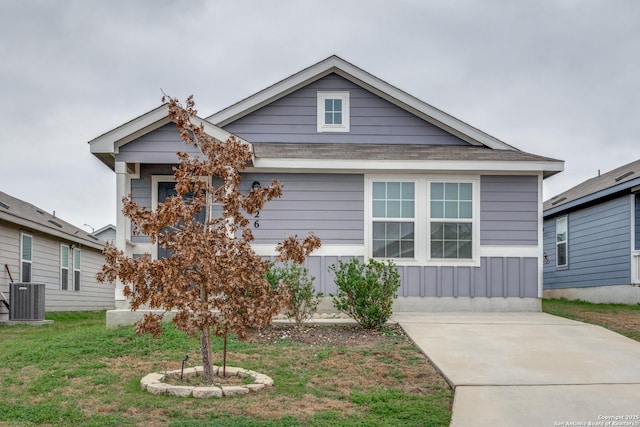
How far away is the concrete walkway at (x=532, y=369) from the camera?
A: 19.0 ft

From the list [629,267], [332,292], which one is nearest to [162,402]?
[332,292]

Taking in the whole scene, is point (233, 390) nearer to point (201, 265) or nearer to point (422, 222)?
point (201, 265)

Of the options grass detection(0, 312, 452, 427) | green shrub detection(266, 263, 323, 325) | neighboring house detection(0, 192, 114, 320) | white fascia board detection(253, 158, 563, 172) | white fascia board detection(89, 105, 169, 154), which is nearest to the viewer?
grass detection(0, 312, 452, 427)

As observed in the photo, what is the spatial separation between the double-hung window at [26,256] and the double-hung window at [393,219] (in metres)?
9.36

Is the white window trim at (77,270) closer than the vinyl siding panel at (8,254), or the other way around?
the vinyl siding panel at (8,254)

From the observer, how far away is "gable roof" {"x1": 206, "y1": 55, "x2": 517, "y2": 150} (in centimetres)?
1284

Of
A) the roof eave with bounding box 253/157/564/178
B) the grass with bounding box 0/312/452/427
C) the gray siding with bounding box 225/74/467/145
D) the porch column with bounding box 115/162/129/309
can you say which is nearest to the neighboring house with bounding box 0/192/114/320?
the porch column with bounding box 115/162/129/309

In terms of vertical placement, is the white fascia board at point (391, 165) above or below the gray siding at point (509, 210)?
above

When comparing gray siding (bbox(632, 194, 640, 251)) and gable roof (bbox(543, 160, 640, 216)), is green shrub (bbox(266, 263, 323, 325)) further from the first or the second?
gray siding (bbox(632, 194, 640, 251))

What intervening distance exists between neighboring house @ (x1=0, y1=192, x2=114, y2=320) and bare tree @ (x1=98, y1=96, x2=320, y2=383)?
9.39m

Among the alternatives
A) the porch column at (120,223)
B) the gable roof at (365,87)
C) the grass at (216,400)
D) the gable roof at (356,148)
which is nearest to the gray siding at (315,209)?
the gable roof at (356,148)

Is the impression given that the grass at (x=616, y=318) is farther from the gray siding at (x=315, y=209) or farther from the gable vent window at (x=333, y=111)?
the gable vent window at (x=333, y=111)

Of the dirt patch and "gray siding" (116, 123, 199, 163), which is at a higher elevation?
"gray siding" (116, 123, 199, 163)

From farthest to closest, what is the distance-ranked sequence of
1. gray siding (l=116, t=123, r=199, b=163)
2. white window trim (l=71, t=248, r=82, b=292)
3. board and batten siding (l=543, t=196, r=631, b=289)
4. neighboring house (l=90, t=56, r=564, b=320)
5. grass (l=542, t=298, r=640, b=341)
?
white window trim (l=71, t=248, r=82, b=292), board and batten siding (l=543, t=196, r=631, b=289), neighboring house (l=90, t=56, r=564, b=320), gray siding (l=116, t=123, r=199, b=163), grass (l=542, t=298, r=640, b=341)
